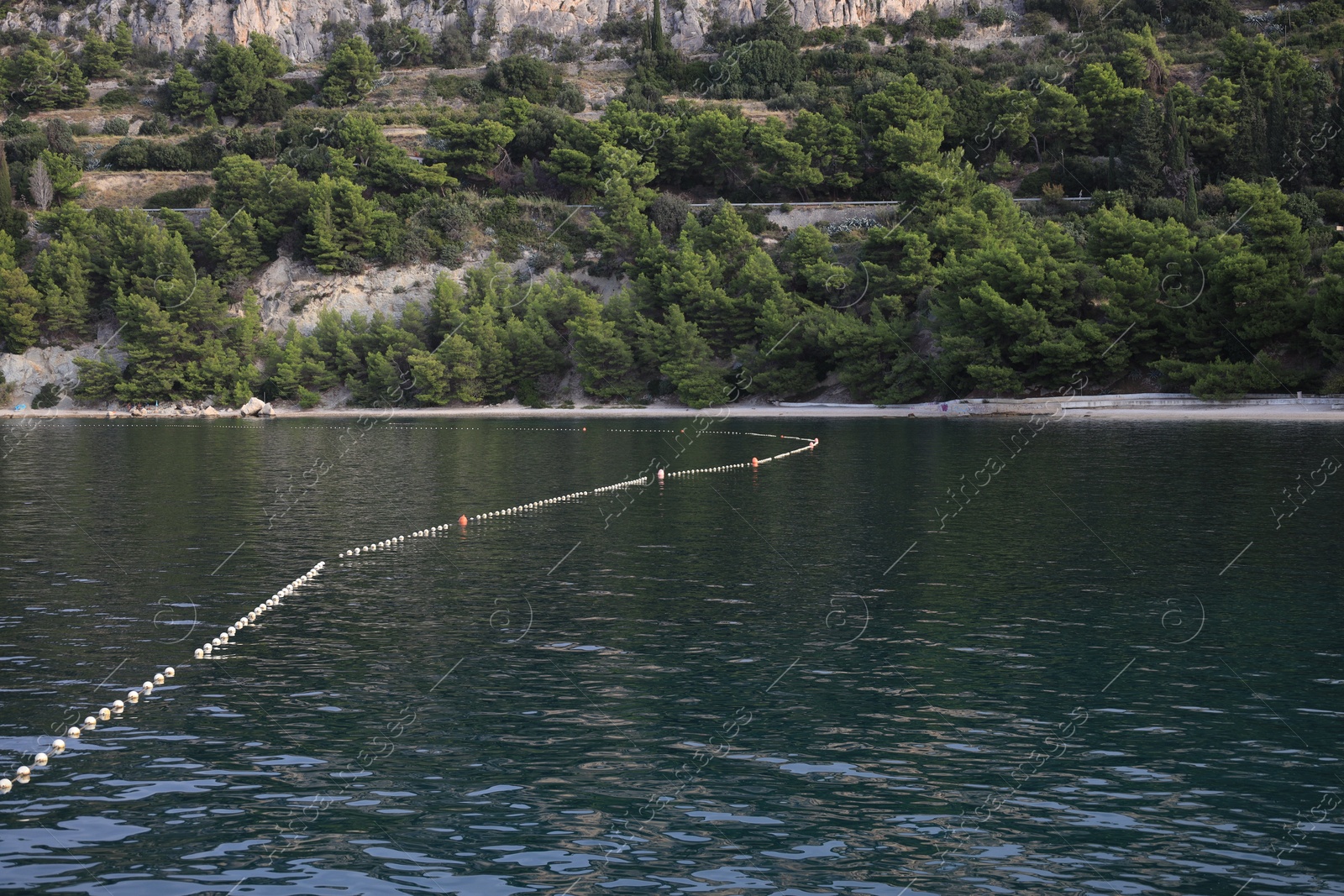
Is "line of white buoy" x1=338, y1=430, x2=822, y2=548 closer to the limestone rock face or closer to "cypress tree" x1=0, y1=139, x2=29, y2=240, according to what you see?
the limestone rock face

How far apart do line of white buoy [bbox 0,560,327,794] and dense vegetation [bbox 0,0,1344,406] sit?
172 ft

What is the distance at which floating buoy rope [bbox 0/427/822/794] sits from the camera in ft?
44.3

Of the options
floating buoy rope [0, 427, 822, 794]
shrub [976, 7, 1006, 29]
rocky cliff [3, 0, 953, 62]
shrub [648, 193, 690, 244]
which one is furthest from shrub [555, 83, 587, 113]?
floating buoy rope [0, 427, 822, 794]

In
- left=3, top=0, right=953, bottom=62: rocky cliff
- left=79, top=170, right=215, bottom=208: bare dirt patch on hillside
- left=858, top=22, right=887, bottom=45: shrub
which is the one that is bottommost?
left=79, top=170, right=215, bottom=208: bare dirt patch on hillside

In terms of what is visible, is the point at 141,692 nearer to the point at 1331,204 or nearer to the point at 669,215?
the point at 669,215

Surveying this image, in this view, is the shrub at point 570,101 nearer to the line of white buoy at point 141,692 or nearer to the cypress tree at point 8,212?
the cypress tree at point 8,212

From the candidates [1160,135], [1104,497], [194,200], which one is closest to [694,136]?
[1160,135]

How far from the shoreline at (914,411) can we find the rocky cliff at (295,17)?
88.0 m

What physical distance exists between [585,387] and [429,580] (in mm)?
55998

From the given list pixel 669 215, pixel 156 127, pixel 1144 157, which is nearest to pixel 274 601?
pixel 669 215

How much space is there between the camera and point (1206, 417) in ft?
199

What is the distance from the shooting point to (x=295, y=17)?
532 feet

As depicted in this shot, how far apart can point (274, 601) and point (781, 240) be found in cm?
6963

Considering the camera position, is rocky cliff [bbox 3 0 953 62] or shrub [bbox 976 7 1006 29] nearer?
shrub [bbox 976 7 1006 29]
